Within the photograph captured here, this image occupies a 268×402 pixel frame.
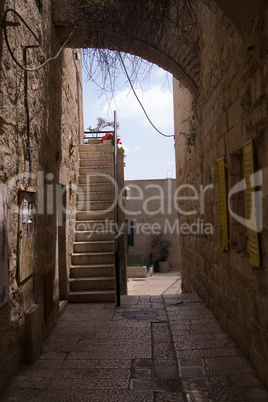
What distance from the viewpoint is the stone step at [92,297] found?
529 centimetres

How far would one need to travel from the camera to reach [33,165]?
356 cm

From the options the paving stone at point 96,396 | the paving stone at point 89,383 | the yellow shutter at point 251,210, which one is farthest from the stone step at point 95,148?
the paving stone at point 96,396

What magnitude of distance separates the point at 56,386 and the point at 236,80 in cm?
294

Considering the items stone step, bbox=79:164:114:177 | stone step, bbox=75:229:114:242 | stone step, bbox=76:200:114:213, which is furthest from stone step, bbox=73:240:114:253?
stone step, bbox=79:164:114:177

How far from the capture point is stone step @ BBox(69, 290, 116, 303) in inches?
208

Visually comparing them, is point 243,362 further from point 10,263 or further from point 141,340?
point 10,263

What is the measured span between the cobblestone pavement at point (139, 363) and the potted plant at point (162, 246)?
11.6 meters

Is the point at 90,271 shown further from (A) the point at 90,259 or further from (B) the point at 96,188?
(B) the point at 96,188

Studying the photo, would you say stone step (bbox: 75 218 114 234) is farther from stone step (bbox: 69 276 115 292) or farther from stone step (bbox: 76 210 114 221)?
stone step (bbox: 69 276 115 292)

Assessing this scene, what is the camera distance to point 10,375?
8.96 feet

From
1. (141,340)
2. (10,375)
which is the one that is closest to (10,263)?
(10,375)

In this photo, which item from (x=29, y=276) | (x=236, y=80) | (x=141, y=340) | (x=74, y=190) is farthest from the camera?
(x=74, y=190)

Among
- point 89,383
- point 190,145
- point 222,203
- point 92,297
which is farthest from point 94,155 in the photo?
point 89,383

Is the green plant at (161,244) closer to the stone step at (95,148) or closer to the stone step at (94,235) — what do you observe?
the stone step at (95,148)
